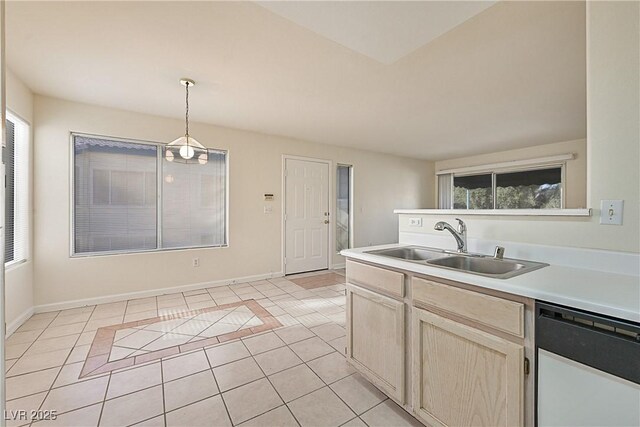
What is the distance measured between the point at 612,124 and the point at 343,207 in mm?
4419

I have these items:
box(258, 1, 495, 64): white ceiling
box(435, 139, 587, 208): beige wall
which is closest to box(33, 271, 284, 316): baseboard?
box(258, 1, 495, 64): white ceiling

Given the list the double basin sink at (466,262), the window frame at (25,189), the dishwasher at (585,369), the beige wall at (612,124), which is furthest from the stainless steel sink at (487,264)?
the window frame at (25,189)

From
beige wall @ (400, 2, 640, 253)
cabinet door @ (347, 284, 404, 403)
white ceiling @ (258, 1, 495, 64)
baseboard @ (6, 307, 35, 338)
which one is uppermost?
white ceiling @ (258, 1, 495, 64)

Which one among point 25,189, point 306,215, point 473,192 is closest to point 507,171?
point 473,192

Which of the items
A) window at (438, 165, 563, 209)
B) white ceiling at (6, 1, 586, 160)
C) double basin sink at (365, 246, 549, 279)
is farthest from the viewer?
window at (438, 165, 563, 209)

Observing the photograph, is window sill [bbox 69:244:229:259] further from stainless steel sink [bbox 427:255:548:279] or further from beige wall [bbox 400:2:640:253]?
beige wall [bbox 400:2:640:253]

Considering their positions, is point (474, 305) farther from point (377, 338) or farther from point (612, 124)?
point (612, 124)

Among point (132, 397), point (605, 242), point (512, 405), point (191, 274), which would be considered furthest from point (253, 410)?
point (191, 274)

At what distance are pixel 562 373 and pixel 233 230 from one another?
3.96 m

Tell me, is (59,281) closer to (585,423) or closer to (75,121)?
(75,121)

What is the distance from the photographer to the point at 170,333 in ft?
8.45

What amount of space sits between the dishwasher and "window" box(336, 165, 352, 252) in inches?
178

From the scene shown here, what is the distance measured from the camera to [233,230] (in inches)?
166

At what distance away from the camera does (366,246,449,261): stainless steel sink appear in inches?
74.6
